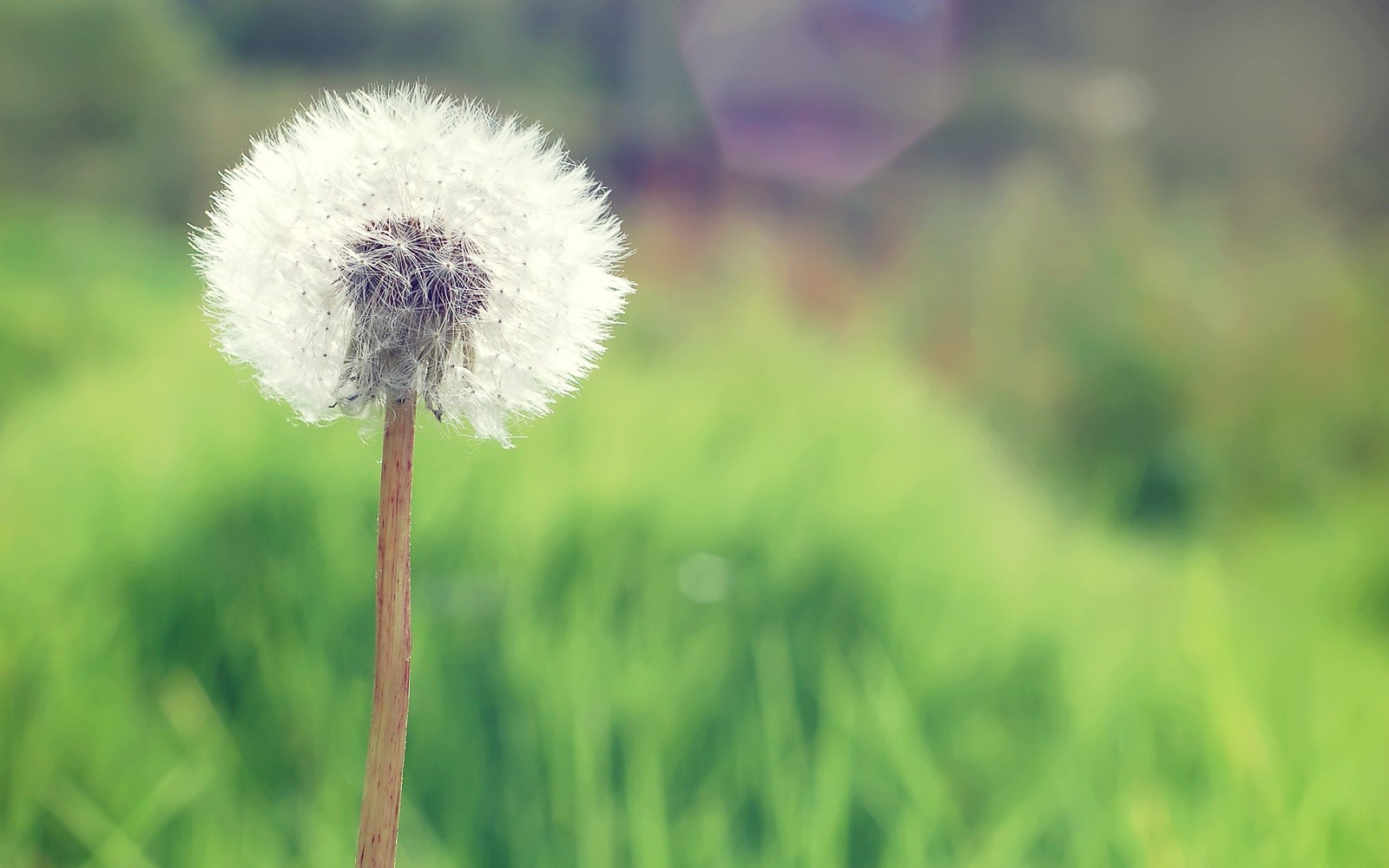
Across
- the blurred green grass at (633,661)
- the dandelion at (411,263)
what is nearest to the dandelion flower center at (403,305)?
the dandelion at (411,263)

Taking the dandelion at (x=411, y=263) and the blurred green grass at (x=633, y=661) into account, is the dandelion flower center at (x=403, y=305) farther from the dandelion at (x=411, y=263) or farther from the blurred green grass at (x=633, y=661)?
the blurred green grass at (x=633, y=661)

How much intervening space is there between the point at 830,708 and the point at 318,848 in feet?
1.32

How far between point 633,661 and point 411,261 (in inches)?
21.6

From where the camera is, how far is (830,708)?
2.61ft

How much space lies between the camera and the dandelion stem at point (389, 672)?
0.87 ft

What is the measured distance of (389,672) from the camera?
10.5 inches

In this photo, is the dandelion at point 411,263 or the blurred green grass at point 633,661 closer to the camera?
the dandelion at point 411,263

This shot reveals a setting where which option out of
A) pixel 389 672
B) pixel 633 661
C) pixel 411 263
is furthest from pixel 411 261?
pixel 633 661

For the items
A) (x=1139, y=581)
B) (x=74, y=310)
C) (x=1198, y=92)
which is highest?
(x=1198, y=92)

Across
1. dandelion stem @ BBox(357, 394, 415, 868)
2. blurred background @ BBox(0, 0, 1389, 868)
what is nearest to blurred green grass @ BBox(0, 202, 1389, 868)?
blurred background @ BBox(0, 0, 1389, 868)

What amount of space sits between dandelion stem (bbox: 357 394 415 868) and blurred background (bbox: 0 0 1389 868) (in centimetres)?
12

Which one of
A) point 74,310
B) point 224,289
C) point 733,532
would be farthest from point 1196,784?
point 74,310

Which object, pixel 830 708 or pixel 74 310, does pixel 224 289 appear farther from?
pixel 74 310

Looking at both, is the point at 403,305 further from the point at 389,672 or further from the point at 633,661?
the point at 633,661
